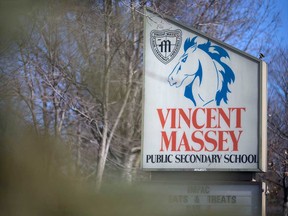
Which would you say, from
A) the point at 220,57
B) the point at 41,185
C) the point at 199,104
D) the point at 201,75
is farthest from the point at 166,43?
the point at 41,185

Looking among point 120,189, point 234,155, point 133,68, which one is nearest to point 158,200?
point 120,189

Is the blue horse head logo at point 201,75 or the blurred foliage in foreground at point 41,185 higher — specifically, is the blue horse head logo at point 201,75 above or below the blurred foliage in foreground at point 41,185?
above

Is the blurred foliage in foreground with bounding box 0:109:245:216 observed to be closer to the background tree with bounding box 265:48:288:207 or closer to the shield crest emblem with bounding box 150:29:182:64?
the shield crest emblem with bounding box 150:29:182:64

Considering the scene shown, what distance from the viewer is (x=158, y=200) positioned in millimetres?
3090

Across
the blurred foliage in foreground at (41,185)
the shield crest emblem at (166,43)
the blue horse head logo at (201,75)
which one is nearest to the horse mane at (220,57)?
the blue horse head logo at (201,75)

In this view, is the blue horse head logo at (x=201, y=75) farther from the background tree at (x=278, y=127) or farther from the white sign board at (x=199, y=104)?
the background tree at (x=278, y=127)

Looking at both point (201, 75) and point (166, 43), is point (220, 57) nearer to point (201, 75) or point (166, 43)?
point (201, 75)

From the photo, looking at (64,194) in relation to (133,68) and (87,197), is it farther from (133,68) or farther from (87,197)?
(133,68)

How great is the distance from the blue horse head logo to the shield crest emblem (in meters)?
0.15

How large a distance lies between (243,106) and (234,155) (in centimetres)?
71

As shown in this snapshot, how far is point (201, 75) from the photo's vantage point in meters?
8.35

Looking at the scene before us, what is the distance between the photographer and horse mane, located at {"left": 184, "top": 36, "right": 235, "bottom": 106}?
8.36 metres

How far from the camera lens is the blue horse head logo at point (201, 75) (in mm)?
8273

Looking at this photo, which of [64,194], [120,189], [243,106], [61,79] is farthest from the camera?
[243,106]
